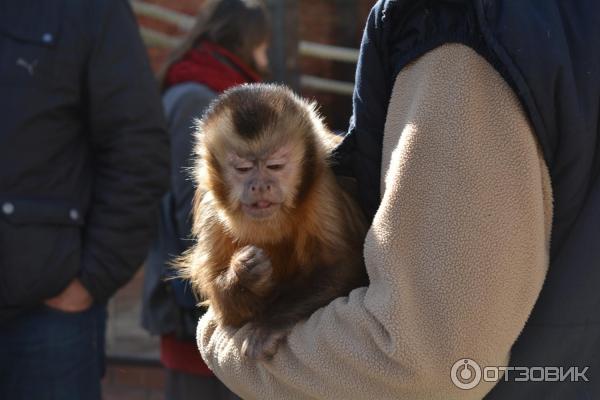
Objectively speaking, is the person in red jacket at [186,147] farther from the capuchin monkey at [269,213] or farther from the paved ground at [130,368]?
the paved ground at [130,368]

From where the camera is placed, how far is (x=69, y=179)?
3.05m

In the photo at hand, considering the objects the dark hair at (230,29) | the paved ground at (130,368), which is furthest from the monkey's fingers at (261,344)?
the paved ground at (130,368)

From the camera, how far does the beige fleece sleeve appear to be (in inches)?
53.5

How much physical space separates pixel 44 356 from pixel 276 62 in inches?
74.6

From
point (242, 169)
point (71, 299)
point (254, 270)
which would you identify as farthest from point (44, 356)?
point (254, 270)

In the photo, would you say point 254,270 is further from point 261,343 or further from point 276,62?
point 276,62

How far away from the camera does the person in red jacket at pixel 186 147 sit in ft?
11.4

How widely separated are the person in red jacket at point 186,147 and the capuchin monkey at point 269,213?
100 centimetres

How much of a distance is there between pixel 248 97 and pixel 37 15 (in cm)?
109

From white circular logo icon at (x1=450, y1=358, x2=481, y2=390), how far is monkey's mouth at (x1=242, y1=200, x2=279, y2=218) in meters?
0.98

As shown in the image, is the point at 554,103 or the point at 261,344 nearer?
the point at 554,103

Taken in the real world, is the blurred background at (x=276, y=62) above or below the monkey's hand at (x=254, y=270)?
below

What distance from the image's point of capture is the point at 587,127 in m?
1.37

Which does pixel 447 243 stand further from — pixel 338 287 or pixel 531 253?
pixel 338 287
